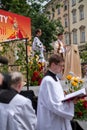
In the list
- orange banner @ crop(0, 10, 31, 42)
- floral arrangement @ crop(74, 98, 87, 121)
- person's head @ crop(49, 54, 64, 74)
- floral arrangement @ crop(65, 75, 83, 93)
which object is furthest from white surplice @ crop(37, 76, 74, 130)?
orange banner @ crop(0, 10, 31, 42)

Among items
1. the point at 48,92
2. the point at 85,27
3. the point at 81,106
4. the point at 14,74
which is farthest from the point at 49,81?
the point at 85,27

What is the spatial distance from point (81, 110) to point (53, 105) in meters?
2.28

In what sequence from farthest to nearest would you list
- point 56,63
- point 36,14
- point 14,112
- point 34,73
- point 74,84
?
point 36,14 → point 34,73 → point 74,84 → point 56,63 → point 14,112

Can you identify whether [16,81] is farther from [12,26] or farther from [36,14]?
→ [36,14]

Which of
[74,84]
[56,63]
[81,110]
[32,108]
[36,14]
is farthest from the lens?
[36,14]

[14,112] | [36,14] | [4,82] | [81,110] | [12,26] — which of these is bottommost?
[81,110]

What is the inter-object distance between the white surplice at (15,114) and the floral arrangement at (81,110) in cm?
295

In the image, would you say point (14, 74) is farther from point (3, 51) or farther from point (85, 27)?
point (85, 27)

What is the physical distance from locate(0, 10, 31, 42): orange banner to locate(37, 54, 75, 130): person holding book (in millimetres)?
7393

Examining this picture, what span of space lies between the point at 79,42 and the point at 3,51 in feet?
181

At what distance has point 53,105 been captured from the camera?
4.52 meters

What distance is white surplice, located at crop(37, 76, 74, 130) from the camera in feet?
14.7

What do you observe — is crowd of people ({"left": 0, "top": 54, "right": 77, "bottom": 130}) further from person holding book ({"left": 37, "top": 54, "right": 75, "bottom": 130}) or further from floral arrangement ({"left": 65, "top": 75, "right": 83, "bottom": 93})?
floral arrangement ({"left": 65, "top": 75, "right": 83, "bottom": 93})

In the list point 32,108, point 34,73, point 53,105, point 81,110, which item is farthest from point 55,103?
point 34,73
